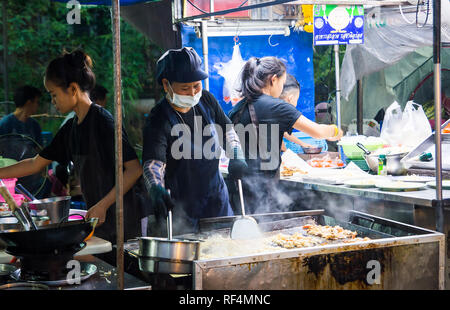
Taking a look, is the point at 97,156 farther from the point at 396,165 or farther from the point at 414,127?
the point at 414,127

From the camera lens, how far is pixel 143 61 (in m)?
12.2

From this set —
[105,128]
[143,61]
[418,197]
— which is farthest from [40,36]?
[418,197]

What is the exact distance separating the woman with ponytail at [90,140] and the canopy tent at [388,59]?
3753 millimetres

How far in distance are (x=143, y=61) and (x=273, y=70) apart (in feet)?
26.5

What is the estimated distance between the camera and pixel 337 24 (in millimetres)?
5812

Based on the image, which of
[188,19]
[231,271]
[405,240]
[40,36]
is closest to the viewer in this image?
[231,271]

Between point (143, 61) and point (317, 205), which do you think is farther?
point (143, 61)

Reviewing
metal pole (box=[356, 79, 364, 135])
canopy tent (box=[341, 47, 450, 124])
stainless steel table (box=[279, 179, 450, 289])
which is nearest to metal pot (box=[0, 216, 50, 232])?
stainless steel table (box=[279, 179, 450, 289])

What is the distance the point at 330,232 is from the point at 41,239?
5.67 ft

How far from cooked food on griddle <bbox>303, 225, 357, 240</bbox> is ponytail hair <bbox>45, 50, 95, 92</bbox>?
178 centimetres

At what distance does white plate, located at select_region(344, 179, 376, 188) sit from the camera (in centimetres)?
391

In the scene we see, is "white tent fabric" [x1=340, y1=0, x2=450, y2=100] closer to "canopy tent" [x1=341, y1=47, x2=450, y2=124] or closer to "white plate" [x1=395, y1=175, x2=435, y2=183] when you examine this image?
"canopy tent" [x1=341, y1=47, x2=450, y2=124]

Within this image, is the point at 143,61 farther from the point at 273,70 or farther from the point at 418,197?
the point at 418,197
